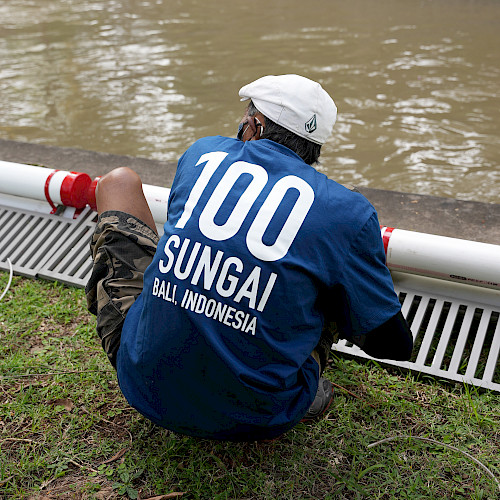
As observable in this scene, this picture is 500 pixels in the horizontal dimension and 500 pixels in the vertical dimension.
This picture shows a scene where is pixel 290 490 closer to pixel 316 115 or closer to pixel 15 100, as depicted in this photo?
pixel 316 115

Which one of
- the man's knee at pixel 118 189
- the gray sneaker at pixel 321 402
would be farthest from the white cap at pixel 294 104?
the gray sneaker at pixel 321 402

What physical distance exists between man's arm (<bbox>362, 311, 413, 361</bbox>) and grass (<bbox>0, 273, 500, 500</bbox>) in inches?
12.0

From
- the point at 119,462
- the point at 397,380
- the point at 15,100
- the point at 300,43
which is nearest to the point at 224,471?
the point at 119,462

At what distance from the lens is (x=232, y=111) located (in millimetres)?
5223

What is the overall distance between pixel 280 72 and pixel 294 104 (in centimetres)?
483

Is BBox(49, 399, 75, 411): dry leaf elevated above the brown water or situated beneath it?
elevated above

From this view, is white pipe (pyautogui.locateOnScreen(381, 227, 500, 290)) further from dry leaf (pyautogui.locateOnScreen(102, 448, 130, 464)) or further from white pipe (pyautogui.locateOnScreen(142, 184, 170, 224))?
dry leaf (pyautogui.locateOnScreen(102, 448, 130, 464))

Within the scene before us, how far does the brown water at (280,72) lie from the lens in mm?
4453

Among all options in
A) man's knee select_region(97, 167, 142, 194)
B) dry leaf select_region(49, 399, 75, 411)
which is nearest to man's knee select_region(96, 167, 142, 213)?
man's knee select_region(97, 167, 142, 194)

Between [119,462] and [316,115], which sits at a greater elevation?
[316,115]

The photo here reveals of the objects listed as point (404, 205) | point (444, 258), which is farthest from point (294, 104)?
point (404, 205)

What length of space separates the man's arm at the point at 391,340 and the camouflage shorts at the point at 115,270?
742 millimetres

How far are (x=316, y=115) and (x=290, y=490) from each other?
1086 mm

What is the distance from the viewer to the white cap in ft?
5.10
